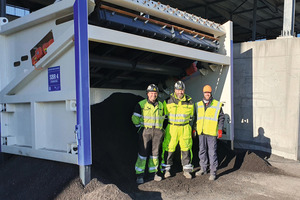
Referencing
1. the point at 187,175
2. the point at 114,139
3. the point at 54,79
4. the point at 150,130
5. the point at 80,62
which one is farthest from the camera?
the point at 114,139

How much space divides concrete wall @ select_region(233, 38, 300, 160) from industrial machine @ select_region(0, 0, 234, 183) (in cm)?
128

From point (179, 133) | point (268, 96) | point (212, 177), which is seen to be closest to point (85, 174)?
point (179, 133)

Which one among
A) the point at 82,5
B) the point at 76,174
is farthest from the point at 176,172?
the point at 82,5

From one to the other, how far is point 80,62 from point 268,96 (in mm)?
4156

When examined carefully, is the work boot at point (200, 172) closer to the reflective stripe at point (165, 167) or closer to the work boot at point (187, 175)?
the work boot at point (187, 175)

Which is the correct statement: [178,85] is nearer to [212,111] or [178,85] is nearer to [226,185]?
[212,111]

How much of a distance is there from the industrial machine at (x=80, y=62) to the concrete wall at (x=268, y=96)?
1.28 metres

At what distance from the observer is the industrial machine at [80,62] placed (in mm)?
2662

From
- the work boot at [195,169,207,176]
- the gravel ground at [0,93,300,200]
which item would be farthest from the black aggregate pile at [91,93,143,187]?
the work boot at [195,169,207,176]

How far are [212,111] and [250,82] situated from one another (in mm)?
2213

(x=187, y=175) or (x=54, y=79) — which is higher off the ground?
(x=54, y=79)

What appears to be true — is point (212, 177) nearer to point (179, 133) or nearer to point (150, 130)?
point (179, 133)

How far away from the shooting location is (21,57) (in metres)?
3.68

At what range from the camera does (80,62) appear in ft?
8.52
